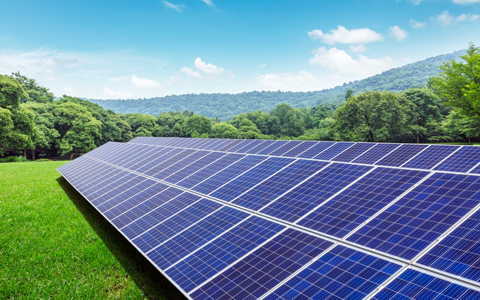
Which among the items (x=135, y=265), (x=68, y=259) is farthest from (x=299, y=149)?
(x=68, y=259)

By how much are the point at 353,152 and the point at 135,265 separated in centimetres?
1009

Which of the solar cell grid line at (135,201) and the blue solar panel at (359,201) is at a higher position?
the blue solar panel at (359,201)

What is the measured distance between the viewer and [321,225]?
268 inches

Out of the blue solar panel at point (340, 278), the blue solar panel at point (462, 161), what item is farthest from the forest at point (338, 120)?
the blue solar panel at point (340, 278)

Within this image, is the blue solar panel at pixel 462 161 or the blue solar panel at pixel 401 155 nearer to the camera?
the blue solar panel at pixel 462 161

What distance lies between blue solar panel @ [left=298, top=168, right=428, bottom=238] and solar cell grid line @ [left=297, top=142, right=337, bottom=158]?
4685 mm

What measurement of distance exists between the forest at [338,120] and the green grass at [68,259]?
104 feet

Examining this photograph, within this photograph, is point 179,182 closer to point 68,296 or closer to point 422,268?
point 68,296

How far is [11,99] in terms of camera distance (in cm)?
3962

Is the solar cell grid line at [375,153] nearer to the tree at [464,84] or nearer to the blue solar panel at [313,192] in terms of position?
the blue solar panel at [313,192]

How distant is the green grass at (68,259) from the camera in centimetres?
828

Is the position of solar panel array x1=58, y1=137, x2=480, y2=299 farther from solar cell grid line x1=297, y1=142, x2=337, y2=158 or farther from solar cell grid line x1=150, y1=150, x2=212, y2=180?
solar cell grid line x1=150, y1=150, x2=212, y2=180

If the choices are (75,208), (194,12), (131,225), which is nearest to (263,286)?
(131,225)

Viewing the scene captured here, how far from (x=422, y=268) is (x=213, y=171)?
369 inches
